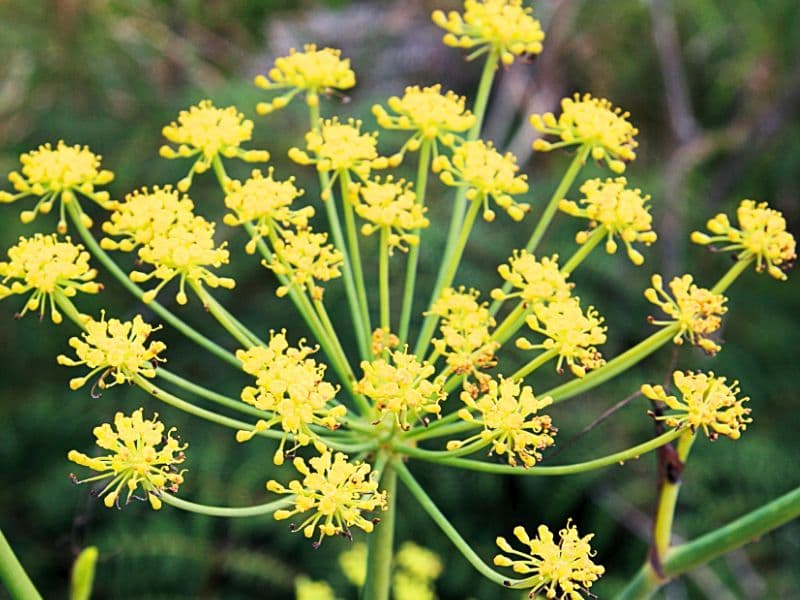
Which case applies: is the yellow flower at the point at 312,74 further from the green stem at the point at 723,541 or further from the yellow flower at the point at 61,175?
the green stem at the point at 723,541

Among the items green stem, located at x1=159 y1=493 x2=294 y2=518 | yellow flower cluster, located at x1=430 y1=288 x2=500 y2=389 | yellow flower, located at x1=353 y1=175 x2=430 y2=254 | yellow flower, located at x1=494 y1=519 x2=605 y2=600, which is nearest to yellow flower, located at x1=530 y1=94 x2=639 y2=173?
yellow flower, located at x1=353 y1=175 x2=430 y2=254

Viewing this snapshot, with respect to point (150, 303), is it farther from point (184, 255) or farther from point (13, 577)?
point (13, 577)

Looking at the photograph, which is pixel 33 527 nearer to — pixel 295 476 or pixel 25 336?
pixel 25 336

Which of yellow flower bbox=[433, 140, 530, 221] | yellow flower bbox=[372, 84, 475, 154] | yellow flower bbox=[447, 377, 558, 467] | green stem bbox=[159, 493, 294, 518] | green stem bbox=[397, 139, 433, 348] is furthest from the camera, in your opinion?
yellow flower bbox=[372, 84, 475, 154]

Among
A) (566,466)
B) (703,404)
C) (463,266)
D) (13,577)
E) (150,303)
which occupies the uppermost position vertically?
(463,266)

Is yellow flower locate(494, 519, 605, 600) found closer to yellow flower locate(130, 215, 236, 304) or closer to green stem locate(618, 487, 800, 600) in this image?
green stem locate(618, 487, 800, 600)

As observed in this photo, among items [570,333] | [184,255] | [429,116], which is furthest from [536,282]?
[184,255]
